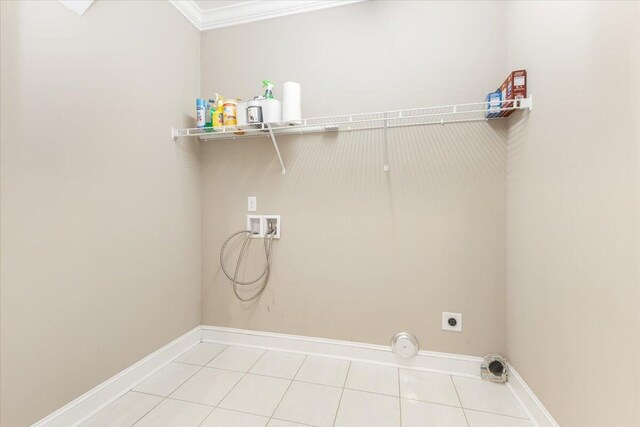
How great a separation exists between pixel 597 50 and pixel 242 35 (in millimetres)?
1981

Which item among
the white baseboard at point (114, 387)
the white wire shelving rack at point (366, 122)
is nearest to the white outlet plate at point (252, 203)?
the white wire shelving rack at point (366, 122)

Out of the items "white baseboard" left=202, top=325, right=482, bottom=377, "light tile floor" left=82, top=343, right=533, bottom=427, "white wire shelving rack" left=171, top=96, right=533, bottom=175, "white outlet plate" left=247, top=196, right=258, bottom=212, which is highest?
"white wire shelving rack" left=171, top=96, right=533, bottom=175

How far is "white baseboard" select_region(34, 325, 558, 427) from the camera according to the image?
1249 mm

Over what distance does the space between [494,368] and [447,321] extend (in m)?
0.33

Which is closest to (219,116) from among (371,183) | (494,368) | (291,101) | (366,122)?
(291,101)

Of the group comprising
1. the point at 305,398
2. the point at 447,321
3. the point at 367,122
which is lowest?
the point at 305,398

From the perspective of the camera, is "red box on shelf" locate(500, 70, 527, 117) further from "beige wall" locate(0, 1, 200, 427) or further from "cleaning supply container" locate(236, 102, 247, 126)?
"beige wall" locate(0, 1, 200, 427)

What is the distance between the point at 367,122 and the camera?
1745mm

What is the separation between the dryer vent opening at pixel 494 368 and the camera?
153cm

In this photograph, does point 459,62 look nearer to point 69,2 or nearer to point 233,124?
point 233,124

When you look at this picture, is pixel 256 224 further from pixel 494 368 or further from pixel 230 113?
pixel 494 368

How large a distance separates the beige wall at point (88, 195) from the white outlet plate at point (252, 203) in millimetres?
439

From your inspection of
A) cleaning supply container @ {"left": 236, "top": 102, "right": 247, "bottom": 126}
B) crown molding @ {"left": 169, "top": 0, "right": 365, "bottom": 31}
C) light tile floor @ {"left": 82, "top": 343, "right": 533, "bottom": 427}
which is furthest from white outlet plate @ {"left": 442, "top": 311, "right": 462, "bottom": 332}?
crown molding @ {"left": 169, "top": 0, "right": 365, "bottom": 31}

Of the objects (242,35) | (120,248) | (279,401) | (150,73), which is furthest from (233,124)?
(279,401)
